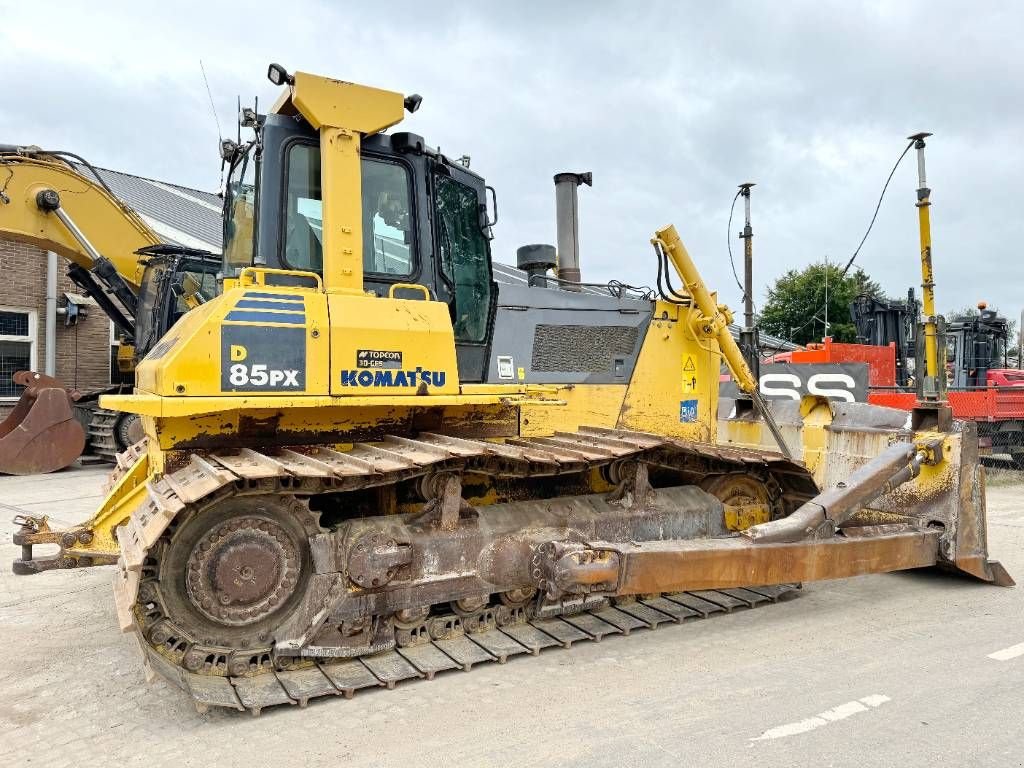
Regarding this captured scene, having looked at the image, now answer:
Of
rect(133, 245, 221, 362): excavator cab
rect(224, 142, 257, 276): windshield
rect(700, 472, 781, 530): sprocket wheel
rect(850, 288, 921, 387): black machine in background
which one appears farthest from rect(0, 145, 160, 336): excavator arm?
rect(850, 288, 921, 387): black machine in background

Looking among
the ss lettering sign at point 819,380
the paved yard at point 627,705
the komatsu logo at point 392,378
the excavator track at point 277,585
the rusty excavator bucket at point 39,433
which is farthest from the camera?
the rusty excavator bucket at point 39,433

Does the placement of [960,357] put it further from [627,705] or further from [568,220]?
[627,705]

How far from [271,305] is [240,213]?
129 cm

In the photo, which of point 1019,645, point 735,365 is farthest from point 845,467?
point 1019,645

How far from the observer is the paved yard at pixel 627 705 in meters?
3.29

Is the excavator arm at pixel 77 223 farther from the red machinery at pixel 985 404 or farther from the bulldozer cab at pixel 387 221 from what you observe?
the red machinery at pixel 985 404

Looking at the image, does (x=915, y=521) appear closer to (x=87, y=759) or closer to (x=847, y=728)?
(x=847, y=728)

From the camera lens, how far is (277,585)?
395 centimetres

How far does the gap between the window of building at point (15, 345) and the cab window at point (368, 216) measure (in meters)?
13.2

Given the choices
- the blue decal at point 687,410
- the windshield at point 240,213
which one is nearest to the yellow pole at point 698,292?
the blue decal at point 687,410

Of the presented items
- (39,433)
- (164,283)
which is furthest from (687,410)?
(39,433)

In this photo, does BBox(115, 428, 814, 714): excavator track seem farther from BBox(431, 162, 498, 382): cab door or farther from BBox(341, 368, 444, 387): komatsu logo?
BBox(431, 162, 498, 382): cab door

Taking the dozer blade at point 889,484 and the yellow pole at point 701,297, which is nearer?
the dozer blade at point 889,484

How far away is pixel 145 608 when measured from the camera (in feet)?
12.1
